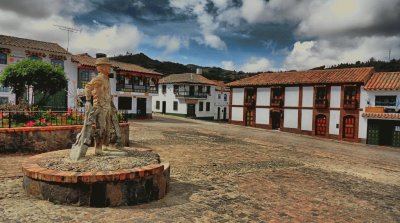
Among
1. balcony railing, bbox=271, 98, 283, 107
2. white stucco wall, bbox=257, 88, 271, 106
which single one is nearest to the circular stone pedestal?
balcony railing, bbox=271, 98, 283, 107

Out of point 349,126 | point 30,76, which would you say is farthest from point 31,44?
point 349,126

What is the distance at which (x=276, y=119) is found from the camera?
101 ft

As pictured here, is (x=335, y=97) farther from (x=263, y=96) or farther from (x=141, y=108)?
(x=141, y=108)

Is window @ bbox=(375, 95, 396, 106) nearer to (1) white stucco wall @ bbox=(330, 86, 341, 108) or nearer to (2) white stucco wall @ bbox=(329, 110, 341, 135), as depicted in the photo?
(1) white stucco wall @ bbox=(330, 86, 341, 108)

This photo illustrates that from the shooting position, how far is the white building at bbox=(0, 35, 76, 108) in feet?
80.3

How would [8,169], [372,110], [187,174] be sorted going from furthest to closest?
[372,110] → [187,174] → [8,169]

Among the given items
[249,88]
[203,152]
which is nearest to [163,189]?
[203,152]

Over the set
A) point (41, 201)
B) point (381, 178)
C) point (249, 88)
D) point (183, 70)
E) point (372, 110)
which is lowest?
point (381, 178)

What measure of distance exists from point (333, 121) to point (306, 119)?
2452 millimetres

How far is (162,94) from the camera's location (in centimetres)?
4516

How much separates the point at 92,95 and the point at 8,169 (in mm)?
3210

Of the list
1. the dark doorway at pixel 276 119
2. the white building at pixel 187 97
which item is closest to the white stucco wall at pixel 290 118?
the dark doorway at pixel 276 119

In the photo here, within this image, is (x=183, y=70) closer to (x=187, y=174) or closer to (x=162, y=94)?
(x=162, y=94)

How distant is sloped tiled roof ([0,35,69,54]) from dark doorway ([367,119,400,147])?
90.1ft
